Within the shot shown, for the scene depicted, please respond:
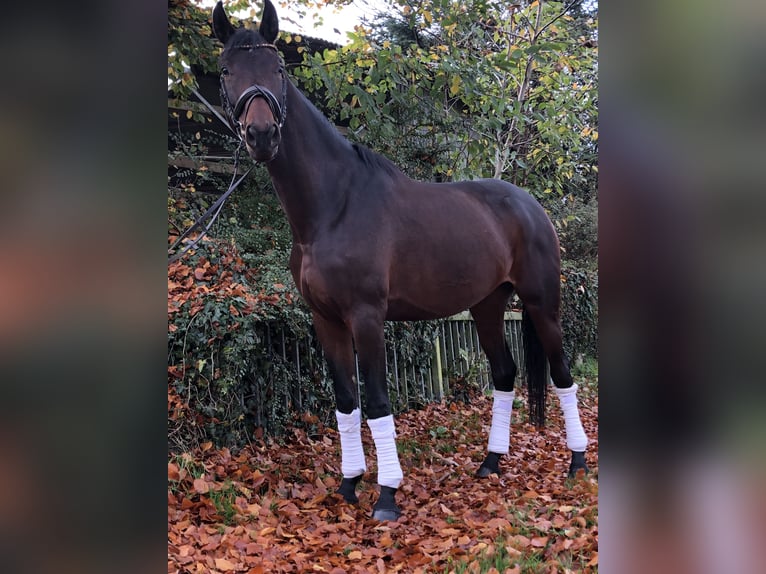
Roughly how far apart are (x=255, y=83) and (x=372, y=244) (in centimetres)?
101

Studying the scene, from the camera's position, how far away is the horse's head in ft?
8.66

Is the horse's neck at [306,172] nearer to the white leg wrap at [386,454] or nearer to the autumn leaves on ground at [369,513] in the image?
the white leg wrap at [386,454]

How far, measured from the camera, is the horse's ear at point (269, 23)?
9.12 ft

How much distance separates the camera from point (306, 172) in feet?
10.4

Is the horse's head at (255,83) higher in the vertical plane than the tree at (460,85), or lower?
lower

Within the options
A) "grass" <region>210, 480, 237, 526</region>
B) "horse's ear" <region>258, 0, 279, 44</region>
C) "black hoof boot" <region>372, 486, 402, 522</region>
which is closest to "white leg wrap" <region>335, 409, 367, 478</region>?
"black hoof boot" <region>372, 486, 402, 522</region>

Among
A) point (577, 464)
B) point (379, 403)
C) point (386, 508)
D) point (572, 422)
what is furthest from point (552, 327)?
point (386, 508)

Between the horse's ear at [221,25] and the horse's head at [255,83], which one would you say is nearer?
the horse's head at [255,83]

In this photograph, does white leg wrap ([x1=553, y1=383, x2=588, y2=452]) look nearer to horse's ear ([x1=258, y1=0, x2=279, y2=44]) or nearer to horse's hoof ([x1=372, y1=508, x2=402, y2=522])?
horse's hoof ([x1=372, y1=508, x2=402, y2=522])

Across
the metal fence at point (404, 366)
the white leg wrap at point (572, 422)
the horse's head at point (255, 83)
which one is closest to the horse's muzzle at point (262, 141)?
the horse's head at point (255, 83)
